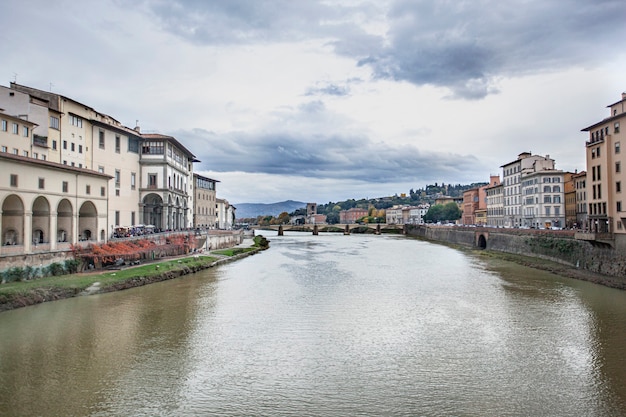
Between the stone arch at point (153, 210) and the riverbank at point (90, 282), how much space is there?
1310cm

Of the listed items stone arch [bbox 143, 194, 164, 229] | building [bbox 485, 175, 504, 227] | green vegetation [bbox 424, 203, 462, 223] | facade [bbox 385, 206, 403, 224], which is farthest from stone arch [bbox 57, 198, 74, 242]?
facade [bbox 385, 206, 403, 224]

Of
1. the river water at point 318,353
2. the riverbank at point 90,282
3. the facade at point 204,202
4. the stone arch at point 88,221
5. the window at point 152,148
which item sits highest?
the window at point 152,148

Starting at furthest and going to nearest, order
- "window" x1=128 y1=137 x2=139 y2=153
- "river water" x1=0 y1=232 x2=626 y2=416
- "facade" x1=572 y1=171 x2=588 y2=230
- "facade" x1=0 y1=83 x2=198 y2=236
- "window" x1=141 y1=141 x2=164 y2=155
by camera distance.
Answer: "facade" x1=572 y1=171 x2=588 y2=230 < "window" x1=141 y1=141 x2=164 y2=155 < "window" x1=128 y1=137 x2=139 y2=153 < "facade" x1=0 y1=83 x2=198 y2=236 < "river water" x1=0 y1=232 x2=626 y2=416

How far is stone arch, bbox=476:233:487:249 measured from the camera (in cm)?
6340

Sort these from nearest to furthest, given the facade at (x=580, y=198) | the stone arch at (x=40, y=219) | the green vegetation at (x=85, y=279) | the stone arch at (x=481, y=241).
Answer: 1. the green vegetation at (x=85, y=279)
2. the stone arch at (x=40, y=219)
3. the facade at (x=580, y=198)
4. the stone arch at (x=481, y=241)

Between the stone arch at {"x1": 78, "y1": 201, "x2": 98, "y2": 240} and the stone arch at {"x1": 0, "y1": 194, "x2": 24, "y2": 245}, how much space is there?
6.95m

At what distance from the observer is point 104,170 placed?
43469mm

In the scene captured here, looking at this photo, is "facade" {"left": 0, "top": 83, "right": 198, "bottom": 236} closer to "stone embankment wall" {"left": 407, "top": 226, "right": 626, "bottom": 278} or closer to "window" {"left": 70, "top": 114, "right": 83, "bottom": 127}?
"window" {"left": 70, "top": 114, "right": 83, "bottom": 127}

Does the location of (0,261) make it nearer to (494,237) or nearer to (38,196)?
(38,196)

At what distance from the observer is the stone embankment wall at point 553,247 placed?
33.1 metres

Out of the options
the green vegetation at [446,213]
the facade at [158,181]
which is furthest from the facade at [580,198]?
the green vegetation at [446,213]

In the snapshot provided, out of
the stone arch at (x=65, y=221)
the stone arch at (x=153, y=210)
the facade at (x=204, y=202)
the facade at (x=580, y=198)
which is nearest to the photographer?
the stone arch at (x=65, y=221)

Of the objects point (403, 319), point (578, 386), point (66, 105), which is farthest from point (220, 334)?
point (66, 105)

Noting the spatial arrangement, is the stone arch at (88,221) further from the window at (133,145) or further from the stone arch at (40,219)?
the window at (133,145)
